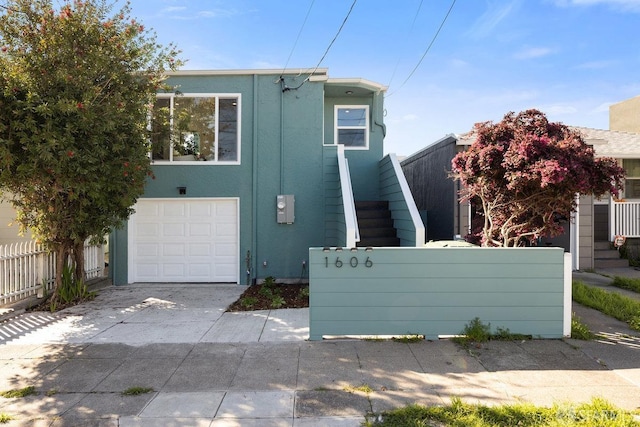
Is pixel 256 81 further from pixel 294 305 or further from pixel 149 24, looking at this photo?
pixel 294 305

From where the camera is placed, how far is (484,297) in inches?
A: 200

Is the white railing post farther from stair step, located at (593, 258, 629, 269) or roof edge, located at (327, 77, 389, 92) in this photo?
roof edge, located at (327, 77, 389, 92)

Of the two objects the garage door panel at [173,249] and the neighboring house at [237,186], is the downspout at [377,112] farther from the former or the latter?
the garage door panel at [173,249]

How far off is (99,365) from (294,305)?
3409 mm

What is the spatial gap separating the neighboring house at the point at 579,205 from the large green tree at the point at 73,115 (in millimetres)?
6899

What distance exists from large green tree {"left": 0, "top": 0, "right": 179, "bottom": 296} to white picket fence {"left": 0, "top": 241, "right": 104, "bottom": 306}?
34cm

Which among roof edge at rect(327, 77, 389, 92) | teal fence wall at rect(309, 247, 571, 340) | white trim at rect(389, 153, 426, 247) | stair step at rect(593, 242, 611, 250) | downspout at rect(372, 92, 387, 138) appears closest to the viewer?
teal fence wall at rect(309, 247, 571, 340)

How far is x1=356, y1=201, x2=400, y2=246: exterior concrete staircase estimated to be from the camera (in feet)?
26.3

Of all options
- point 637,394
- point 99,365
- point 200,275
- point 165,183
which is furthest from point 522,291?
point 165,183

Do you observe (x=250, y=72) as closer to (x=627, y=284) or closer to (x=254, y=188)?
(x=254, y=188)

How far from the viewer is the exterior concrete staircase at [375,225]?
26.3 feet

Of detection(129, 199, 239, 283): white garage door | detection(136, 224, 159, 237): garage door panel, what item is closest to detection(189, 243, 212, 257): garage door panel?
detection(129, 199, 239, 283): white garage door

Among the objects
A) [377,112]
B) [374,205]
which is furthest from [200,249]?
[377,112]

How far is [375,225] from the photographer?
8477 mm
